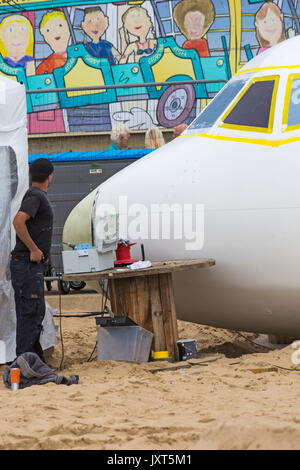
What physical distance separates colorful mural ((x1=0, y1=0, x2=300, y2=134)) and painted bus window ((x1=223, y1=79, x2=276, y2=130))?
46.0 feet

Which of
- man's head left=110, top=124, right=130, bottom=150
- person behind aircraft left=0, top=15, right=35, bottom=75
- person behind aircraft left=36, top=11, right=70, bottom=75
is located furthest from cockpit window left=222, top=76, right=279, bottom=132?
person behind aircraft left=0, top=15, right=35, bottom=75

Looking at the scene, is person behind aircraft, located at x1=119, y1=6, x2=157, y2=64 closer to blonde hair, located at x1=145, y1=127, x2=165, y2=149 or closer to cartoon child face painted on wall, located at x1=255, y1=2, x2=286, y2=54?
cartoon child face painted on wall, located at x1=255, y1=2, x2=286, y2=54

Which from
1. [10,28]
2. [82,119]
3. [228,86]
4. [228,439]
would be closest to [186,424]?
[228,439]

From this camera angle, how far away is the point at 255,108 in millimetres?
6918

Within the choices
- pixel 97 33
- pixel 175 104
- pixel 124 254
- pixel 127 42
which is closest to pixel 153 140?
pixel 175 104

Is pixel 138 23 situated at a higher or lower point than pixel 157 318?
higher

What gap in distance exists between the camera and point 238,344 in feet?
28.1

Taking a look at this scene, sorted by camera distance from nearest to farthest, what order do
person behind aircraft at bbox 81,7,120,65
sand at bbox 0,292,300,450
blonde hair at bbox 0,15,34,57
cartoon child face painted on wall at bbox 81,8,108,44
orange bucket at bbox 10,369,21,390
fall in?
sand at bbox 0,292,300,450, orange bucket at bbox 10,369,21,390, person behind aircraft at bbox 81,7,120,65, cartoon child face painted on wall at bbox 81,8,108,44, blonde hair at bbox 0,15,34,57

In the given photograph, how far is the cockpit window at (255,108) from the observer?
268 inches

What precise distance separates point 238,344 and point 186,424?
401 cm

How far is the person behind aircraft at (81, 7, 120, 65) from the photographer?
22234 mm

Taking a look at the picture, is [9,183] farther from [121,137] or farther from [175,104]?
[175,104]

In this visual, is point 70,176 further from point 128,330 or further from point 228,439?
point 228,439

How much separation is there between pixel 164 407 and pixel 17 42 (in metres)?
19.1
